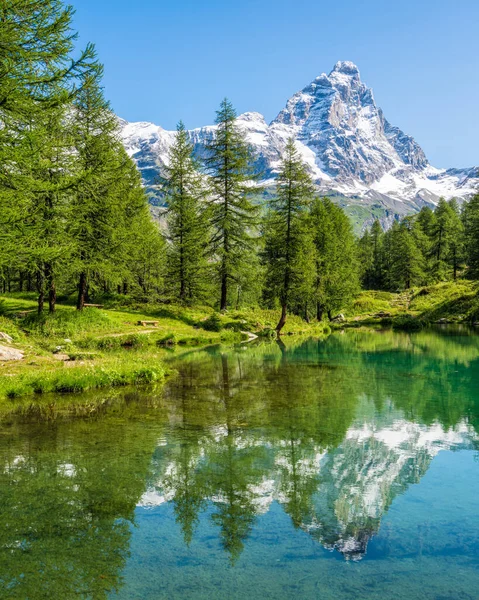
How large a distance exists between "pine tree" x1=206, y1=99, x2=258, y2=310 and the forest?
107 millimetres

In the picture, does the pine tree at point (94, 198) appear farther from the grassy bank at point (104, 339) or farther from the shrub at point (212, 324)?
the shrub at point (212, 324)

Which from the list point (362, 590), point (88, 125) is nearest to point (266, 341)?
point (88, 125)

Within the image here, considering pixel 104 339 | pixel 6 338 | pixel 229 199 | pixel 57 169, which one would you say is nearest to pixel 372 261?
pixel 229 199

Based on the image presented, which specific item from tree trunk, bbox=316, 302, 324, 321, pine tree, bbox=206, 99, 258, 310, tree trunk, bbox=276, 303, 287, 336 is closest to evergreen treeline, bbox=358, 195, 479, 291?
tree trunk, bbox=316, 302, 324, 321

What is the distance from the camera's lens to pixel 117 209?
→ 110 feet

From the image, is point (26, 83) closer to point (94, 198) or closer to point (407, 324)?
point (94, 198)

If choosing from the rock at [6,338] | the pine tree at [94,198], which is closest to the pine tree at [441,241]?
the pine tree at [94,198]

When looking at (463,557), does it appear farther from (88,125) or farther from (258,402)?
(88,125)

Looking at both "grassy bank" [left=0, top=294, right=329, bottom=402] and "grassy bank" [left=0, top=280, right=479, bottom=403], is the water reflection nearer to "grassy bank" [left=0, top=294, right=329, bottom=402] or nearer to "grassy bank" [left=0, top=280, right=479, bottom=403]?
"grassy bank" [left=0, top=280, right=479, bottom=403]

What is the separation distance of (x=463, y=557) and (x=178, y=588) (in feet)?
11.8

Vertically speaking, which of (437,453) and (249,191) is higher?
(249,191)

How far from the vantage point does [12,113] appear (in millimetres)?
16156

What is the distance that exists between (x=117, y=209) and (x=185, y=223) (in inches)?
450

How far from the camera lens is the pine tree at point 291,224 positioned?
39.2m
